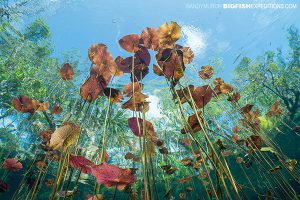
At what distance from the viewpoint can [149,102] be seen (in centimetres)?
149

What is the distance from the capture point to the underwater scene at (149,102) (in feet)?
4.23

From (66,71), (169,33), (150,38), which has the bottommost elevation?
(169,33)

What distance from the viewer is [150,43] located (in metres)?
1.52

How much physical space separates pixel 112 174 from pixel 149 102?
575mm

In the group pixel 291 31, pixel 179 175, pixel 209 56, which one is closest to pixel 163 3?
pixel 209 56

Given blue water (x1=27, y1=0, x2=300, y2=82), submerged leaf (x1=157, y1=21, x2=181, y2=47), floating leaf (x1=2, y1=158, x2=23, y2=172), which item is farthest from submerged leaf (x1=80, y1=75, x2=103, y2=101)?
blue water (x1=27, y1=0, x2=300, y2=82)

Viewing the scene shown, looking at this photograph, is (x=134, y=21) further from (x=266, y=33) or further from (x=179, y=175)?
(x=179, y=175)

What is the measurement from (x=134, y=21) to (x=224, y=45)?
9304 millimetres

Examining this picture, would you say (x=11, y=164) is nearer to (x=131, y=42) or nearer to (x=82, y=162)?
(x=82, y=162)

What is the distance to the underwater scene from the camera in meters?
1.29

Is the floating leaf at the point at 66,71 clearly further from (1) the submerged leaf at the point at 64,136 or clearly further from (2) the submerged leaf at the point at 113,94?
(1) the submerged leaf at the point at 64,136

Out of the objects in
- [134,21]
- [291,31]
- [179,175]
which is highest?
[134,21]

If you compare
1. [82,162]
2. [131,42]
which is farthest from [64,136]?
[131,42]

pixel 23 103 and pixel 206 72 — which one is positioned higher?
pixel 206 72
